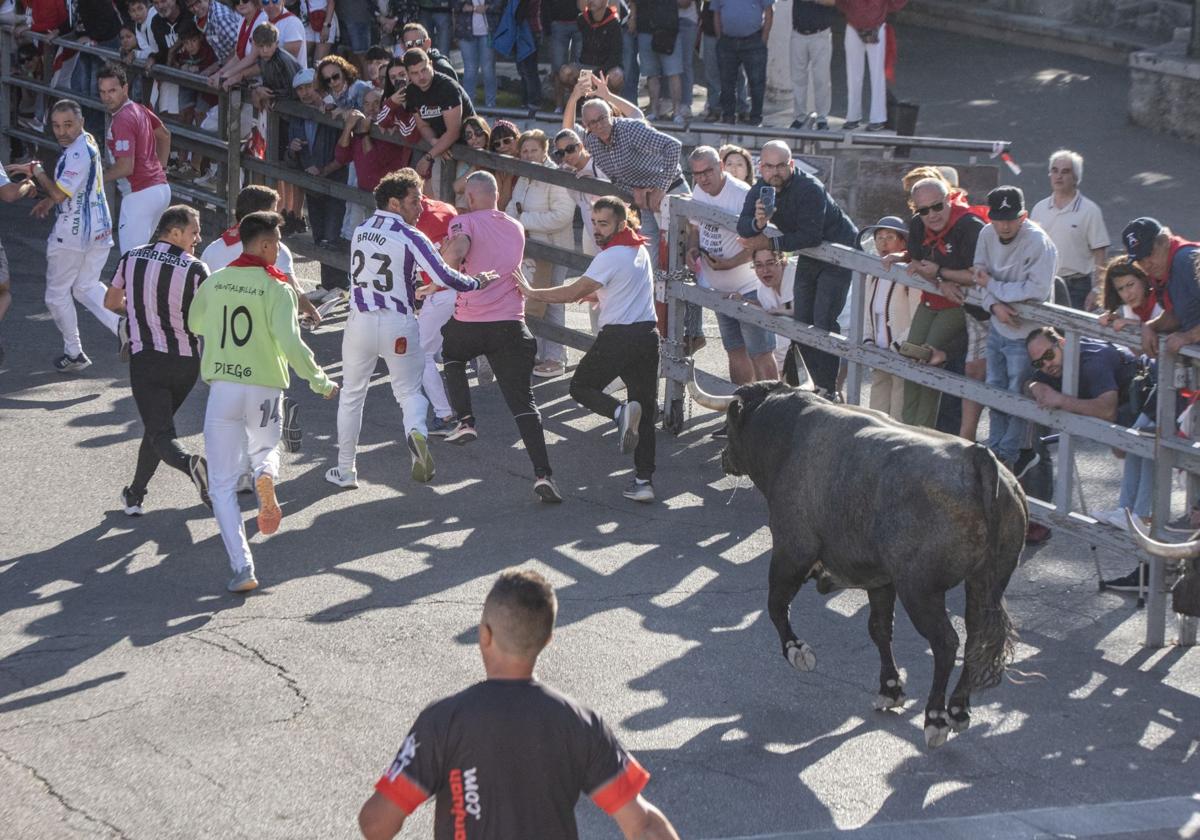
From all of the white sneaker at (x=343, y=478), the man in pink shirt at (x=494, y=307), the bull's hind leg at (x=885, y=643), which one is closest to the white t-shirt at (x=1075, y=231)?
the man in pink shirt at (x=494, y=307)

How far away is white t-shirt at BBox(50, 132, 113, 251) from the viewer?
12.4 metres

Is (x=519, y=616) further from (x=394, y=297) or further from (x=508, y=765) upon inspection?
(x=394, y=297)

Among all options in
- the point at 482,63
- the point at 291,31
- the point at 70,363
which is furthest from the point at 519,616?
the point at 482,63

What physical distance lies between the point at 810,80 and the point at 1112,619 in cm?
1002

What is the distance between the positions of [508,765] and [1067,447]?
215 inches

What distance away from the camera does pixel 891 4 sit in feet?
55.6

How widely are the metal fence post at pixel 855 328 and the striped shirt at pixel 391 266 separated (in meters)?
2.40

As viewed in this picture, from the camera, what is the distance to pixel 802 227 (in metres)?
10.6

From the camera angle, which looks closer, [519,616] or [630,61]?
[519,616]

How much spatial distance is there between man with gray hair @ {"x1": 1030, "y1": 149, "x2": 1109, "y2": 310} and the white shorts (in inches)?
285

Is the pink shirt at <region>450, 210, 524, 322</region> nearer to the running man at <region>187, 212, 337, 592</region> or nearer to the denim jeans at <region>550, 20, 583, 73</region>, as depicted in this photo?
the running man at <region>187, 212, 337, 592</region>

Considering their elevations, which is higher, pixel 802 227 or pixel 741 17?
pixel 741 17

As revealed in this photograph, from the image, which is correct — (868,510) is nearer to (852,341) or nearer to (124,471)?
(852,341)

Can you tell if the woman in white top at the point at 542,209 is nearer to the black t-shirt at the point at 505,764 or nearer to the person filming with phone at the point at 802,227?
the person filming with phone at the point at 802,227
